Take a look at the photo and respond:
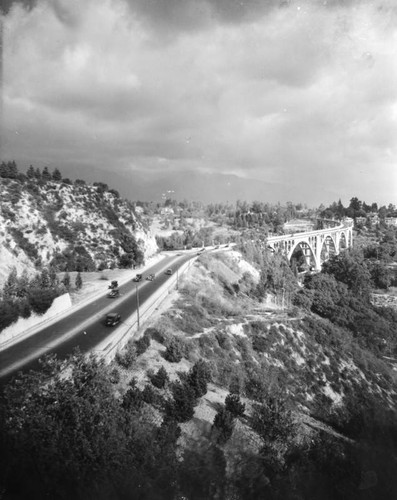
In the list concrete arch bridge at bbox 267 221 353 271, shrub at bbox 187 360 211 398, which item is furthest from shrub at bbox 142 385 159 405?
concrete arch bridge at bbox 267 221 353 271

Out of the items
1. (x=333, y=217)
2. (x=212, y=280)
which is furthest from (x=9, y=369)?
(x=333, y=217)

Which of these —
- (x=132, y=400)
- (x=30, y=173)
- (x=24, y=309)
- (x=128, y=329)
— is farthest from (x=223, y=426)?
(x=30, y=173)

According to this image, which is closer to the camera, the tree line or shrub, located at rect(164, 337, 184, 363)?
shrub, located at rect(164, 337, 184, 363)

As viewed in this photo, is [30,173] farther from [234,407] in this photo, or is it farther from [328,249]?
[328,249]

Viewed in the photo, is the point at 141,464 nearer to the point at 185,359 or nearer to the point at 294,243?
the point at 185,359

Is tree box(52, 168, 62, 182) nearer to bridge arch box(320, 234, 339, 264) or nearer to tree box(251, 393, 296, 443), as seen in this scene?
tree box(251, 393, 296, 443)

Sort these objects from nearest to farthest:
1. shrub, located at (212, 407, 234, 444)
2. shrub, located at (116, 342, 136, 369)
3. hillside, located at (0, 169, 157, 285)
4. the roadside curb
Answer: shrub, located at (212, 407, 234, 444), shrub, located at (116, 342, 136, 369), the roadside curb, hillside, located at (0, 169, 157, 285)

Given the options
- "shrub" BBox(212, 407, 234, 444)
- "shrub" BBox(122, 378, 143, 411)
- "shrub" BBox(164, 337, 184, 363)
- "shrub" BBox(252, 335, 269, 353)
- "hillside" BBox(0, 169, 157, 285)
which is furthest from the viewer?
"hillside" BBox(0, 169, 157, 285)
